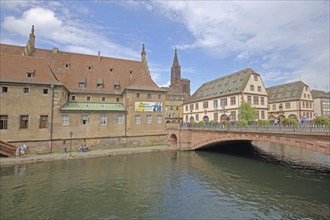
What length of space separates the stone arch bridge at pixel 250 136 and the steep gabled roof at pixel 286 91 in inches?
1325

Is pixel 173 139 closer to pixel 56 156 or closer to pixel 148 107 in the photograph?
pixel 148 107

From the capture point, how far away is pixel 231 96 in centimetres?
3984

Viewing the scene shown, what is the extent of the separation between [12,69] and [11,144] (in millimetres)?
10216

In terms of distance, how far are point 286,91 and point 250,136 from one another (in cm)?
3930

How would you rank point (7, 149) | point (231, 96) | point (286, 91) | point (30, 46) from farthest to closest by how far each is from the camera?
point (286, 91) < point (231, 96) < point (30, 46) < point (7, 149)

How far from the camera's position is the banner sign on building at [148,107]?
3309 centimetres

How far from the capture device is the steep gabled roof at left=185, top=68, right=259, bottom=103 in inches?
1548

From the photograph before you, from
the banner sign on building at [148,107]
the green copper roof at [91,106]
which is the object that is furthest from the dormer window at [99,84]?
the banner sign on building at [148,107]

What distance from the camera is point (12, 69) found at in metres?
25.8

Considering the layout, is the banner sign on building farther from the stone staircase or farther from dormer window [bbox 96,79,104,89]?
the stone staircase

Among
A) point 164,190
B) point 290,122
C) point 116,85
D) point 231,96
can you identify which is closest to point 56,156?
point 116,85

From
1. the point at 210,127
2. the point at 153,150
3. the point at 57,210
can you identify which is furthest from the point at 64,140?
the point at 210,127

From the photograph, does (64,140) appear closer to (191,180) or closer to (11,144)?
(11,144)

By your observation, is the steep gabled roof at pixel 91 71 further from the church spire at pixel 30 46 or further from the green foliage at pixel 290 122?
the green foliage at pixel 290 122
